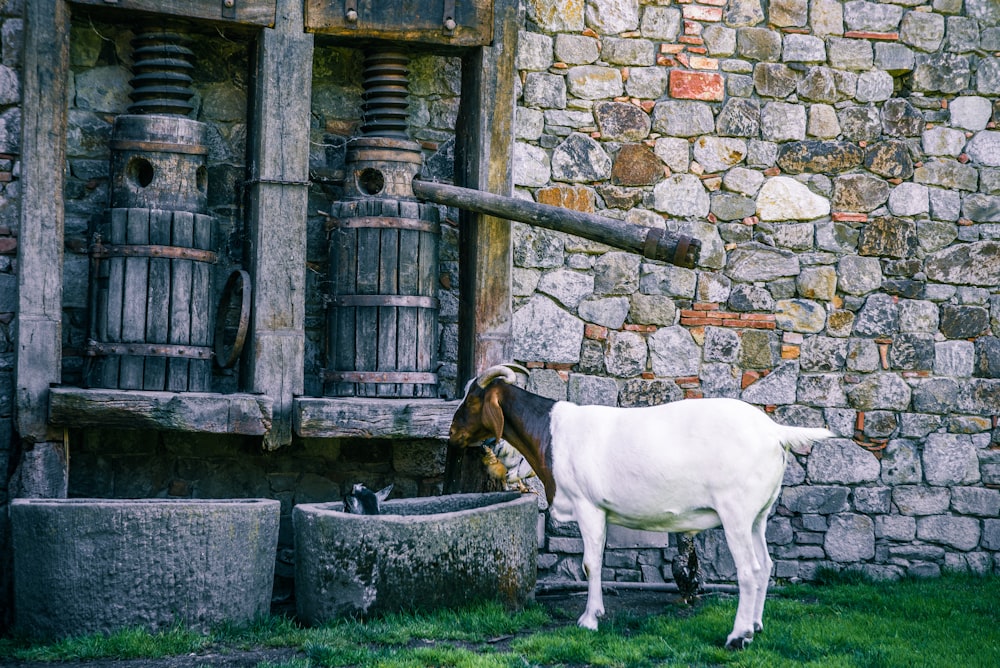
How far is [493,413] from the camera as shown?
20.1 feet

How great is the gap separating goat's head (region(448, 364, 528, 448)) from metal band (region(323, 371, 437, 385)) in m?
0.49

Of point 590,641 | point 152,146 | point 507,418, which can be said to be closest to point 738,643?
point 590,641

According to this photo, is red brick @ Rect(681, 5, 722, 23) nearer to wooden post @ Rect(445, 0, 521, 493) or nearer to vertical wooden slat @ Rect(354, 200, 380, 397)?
wooden post @ Rect(445, 0, 521, 493)

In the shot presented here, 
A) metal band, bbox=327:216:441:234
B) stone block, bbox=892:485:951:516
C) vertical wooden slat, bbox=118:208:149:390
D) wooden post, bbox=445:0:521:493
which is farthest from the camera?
stone block, bbox=892:485:951:516

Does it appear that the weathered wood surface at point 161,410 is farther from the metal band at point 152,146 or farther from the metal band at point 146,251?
the metal band at point 152,146

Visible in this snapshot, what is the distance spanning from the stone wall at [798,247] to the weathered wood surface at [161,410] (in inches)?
69.5

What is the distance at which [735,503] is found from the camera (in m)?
5.49

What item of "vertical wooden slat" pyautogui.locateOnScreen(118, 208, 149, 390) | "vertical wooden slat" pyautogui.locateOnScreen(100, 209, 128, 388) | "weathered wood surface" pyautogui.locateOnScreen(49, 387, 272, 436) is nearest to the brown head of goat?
"weathered wood surface" pyautogui.locateOnScreen(49, 387, 272, 436)

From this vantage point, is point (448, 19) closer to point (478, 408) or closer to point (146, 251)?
point (146, 251)

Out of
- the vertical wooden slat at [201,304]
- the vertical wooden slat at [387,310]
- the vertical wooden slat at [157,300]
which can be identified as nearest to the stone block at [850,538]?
the vertical wooden slat at [387,310]

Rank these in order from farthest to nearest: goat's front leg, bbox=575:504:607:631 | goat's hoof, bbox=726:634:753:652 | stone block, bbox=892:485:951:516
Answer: stone block, bbox=892:485:951:516 → goat's front leg, bbox=575:504:607:631 → goat's hoof, bbox=726:634:753:652

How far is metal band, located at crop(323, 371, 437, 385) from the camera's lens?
21.6ft

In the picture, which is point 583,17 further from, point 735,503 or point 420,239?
point 735,503

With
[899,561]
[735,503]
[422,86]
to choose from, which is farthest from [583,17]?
[899,561]
